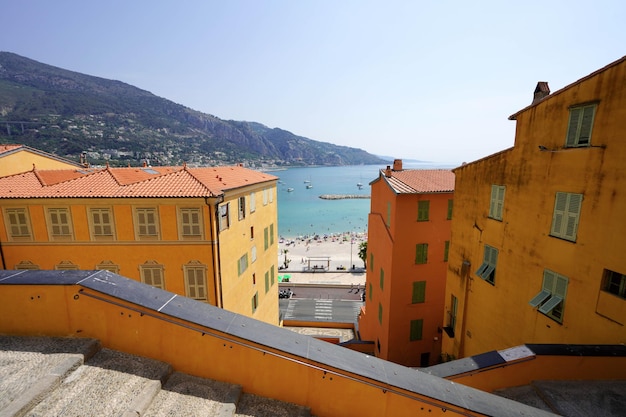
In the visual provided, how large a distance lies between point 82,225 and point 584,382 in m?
19.7

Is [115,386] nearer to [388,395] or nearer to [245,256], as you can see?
[388,395]

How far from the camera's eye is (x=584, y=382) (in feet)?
21.5

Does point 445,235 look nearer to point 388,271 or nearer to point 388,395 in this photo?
point 388,271

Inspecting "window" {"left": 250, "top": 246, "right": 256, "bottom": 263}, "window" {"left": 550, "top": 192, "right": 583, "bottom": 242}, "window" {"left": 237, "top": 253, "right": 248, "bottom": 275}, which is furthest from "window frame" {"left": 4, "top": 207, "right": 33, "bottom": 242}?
"window" {"left": 550, "top": 192, "right": 583, "bottom": 242}

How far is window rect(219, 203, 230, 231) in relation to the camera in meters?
15.3

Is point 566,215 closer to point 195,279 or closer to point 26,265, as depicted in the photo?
point 195,279

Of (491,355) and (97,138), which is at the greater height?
(97,138)

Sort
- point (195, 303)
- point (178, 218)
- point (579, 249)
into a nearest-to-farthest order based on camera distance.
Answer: point (195, 303)
point (579, 249)
point (178, 218)

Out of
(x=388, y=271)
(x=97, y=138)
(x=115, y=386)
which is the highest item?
(x=97, y=138)

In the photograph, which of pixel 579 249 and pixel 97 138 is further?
pixel 97 138

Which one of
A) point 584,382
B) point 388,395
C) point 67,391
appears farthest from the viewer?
point 584,382

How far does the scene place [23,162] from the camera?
18.2 m

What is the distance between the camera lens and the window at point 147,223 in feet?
47.7

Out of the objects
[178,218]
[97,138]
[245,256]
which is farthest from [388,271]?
[97,138]
